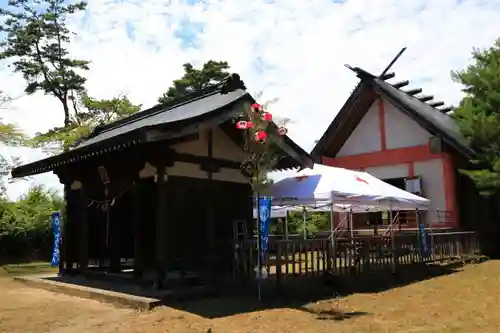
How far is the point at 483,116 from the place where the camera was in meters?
14.5

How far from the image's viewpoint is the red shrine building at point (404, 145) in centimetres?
1612

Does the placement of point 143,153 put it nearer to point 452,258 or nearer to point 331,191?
point 331,191

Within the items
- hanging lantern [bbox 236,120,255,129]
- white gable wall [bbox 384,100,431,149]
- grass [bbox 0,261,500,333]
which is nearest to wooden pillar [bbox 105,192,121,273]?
grass [bbox 0,261,500,333]

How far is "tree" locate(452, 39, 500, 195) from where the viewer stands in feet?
46.9

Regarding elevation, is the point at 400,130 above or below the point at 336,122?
below

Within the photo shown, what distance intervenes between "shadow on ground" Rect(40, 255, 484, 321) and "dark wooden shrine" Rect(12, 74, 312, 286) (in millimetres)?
607

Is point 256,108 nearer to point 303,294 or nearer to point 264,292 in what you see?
point 264,292

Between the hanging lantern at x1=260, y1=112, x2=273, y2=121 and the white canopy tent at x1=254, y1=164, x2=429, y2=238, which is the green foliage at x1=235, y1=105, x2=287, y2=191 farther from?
the white canopy tent at x1=254, y1=164, x2=429, y2=238

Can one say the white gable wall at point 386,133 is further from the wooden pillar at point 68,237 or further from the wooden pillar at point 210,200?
the wooden pillar at point 68,237

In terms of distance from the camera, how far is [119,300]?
805 centimetres

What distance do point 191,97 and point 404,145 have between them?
374 inches

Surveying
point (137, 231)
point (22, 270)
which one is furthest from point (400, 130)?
point (22, 270)

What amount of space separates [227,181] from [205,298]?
9.51ft

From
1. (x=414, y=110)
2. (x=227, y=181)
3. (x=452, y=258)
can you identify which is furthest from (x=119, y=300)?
(x=414, y=110)
